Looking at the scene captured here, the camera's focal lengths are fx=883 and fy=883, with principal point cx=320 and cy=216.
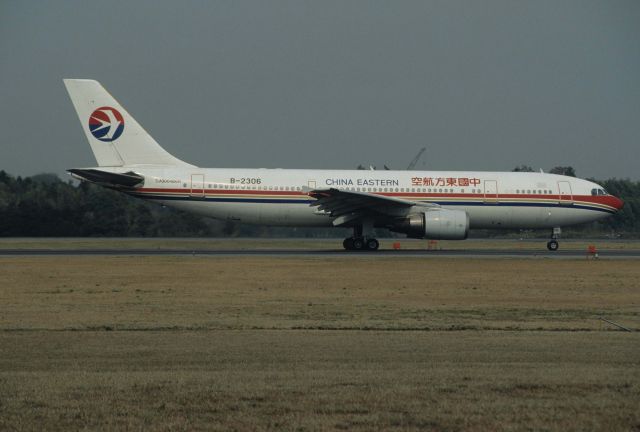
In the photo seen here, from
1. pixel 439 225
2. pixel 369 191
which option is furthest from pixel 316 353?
pixel 369 191

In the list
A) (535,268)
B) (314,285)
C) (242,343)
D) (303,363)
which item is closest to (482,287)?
(314,285)

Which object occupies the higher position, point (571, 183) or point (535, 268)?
point (571, 183)

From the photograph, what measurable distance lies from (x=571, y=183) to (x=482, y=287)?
20.6 m

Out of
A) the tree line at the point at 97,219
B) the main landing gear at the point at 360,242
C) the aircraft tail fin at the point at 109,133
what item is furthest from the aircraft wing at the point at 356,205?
the tree line at the point at 97,219

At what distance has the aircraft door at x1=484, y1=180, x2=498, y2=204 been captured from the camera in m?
40.7

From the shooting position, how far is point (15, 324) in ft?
50.8

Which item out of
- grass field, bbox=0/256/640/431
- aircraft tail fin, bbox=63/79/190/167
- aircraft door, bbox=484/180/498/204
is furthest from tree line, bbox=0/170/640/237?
grass field, bbox=0/256/640/431

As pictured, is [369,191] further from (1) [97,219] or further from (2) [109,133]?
(1) [97,219]

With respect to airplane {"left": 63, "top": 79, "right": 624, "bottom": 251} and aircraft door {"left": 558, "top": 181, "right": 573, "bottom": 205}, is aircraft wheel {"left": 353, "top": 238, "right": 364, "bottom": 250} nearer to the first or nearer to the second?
airplane {"left": 63, "top": 79, "right": 624, "bottom": 251}

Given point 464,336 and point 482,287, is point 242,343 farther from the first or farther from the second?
point 482,287

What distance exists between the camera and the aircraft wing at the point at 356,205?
37.0 m

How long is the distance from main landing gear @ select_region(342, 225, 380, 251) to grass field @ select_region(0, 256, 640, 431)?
14.1 meters

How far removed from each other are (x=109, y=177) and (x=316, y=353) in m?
28.0

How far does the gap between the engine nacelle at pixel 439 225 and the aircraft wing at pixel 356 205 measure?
2.77ft
